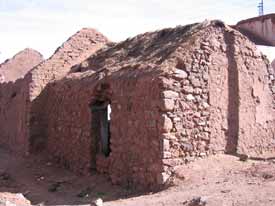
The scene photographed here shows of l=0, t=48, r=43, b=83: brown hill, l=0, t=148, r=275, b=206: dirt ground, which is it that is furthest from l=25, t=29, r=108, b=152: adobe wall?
l=0, t=48, r=43, b=83: brown hill

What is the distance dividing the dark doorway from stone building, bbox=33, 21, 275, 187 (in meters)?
0.03

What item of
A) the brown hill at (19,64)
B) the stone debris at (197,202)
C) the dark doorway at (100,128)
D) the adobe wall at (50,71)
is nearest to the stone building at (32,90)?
the adobe wall at (50,71)

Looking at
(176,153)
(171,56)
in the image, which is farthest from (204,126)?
(171,56)

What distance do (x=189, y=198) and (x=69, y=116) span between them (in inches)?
251

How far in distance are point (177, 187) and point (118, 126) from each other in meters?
2.48

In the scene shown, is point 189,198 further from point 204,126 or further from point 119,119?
point 119,119

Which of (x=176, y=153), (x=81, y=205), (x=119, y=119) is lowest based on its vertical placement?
(x=81, y=205)

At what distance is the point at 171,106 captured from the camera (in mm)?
10117

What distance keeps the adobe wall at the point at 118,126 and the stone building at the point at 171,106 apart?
0.02m

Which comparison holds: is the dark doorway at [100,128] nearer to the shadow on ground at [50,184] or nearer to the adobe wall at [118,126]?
the adobe wall at [118,126]

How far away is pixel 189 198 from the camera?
8.38 metres

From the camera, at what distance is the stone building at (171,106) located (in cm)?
1024

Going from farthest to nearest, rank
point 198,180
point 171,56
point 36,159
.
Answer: point 36,159 → point 171,56 → point 198,180

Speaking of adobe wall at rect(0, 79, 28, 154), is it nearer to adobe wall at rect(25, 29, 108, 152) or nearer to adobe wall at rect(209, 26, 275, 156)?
adobe wall at rect(25, 29, 108, 152)
